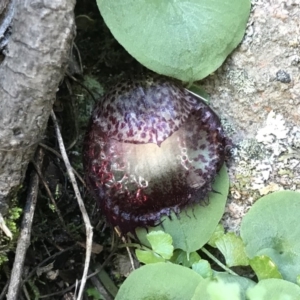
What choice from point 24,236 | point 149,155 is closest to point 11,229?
point 24,236

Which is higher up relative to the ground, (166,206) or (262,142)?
(262,142)

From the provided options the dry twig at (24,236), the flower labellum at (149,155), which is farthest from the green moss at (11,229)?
the flower labellum at (149,155)

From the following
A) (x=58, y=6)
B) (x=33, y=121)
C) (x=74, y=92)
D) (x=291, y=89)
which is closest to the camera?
(x=58, y=6)

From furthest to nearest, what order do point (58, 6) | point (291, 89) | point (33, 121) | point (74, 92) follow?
1. point (74, 92)
2. point (291, 89)
3. point (33, 121)
4. point (58, 6)

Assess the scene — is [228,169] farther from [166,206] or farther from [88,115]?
[88,115]

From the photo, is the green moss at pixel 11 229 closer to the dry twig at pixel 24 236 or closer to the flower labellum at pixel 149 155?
the dry twig at pixel 24 236

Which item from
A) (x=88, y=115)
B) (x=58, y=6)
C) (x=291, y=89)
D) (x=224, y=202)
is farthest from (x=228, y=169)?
(x=58, y=6)

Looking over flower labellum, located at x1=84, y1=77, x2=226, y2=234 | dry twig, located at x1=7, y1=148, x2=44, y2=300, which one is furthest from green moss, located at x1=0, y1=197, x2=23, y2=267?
flower labellum, located at x1=84, y1=77, x2=226, y2=234
